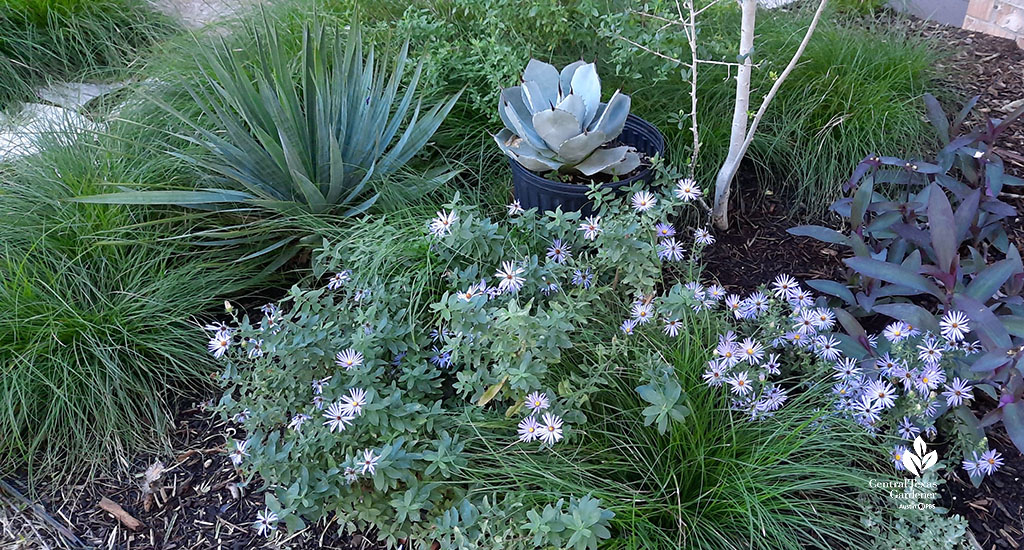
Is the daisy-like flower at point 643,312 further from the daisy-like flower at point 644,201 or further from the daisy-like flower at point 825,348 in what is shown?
the daisy-like flower at point 825,348

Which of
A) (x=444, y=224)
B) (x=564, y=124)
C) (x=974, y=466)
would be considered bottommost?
(x=974, y=466)

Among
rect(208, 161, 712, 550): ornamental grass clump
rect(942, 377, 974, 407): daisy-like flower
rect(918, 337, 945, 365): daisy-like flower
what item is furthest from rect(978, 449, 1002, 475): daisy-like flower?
rect(208, 161, 712, 550): ornamental grass clump

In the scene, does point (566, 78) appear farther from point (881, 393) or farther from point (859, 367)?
point (881, 393)

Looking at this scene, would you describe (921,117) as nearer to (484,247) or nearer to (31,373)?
(484,247)

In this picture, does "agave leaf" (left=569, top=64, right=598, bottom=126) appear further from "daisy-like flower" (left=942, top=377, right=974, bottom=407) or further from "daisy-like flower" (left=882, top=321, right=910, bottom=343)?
"daisy-like flower" (left=942, top=377, right=974, bottom=407)

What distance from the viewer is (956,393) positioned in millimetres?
1812

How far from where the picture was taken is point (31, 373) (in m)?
2.21

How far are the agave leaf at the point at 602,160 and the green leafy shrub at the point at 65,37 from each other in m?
2.59

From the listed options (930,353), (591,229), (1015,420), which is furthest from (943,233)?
(591,229)

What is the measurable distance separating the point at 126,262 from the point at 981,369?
2447 mm

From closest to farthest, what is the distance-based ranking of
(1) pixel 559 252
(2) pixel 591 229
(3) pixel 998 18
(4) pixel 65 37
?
(2) pixel 591 229, (1) pixel 559 252, (3) pixel 998 18, (4) pixel 65 37

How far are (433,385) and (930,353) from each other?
3.90 ft

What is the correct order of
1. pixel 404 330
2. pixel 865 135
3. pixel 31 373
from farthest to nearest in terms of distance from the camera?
1. pixel 865 135
2. pixel 31 373
3. pixel 404 330

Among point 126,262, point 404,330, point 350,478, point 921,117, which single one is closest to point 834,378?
point 404,330
